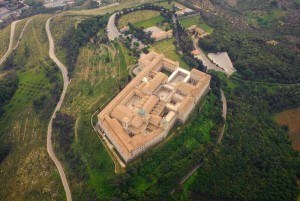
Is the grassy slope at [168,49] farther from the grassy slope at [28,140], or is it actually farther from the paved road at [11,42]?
the paved road at [11,42]

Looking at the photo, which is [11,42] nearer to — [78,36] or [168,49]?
[78,36]

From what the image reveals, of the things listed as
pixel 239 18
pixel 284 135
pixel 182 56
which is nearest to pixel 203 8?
pixel 239 18

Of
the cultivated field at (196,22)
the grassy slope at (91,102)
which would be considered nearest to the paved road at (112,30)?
the grassy slope at (91,102)

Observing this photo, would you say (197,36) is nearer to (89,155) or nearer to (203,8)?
(203,8)

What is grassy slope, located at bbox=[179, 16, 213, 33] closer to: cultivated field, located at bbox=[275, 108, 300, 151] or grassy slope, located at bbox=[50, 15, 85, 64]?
grassy slope, located at bbox=[50, 15, 85, 64]

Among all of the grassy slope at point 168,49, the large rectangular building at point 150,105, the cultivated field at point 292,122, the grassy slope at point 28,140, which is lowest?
the cultivated field at point 292,122

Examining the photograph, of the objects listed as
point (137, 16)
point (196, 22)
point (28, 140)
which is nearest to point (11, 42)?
point (137, 16)
